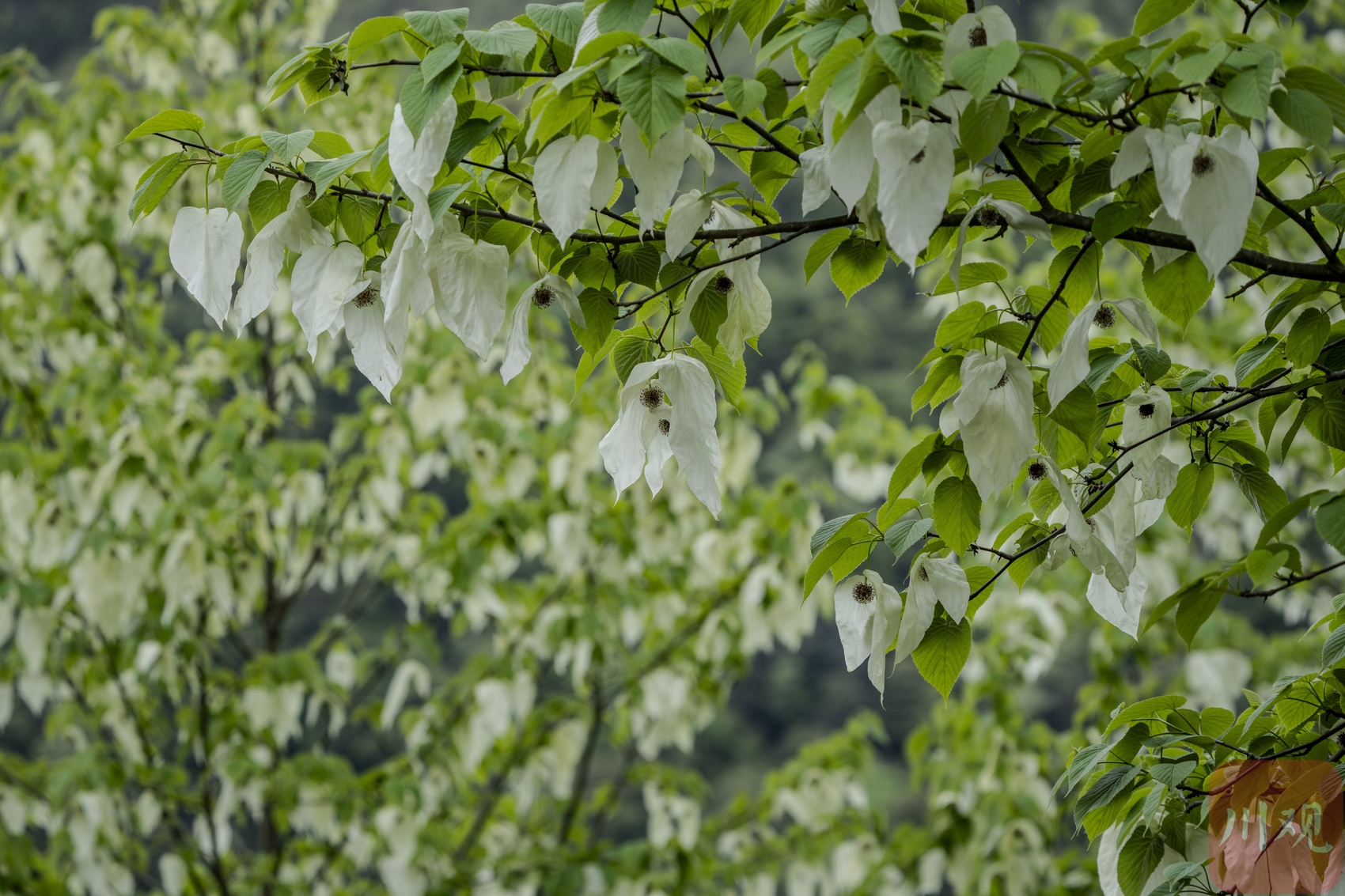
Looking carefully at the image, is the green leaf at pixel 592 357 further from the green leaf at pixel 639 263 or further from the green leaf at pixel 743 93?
the green leaf at pixel 743 93

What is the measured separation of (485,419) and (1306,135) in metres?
1.91

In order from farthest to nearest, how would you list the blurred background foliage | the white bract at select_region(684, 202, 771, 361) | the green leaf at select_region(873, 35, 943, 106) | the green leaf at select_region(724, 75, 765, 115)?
1. the blurred background foliage
2. the white bract at select_region(684, 202, 771, 361)
3. the green leaf at select_region(724, 75, 765, 115)
4. the green leaf at select_region(873, 35, 943, 106)

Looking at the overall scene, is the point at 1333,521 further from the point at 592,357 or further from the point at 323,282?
the point at 323,282

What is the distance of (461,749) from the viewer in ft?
8.08

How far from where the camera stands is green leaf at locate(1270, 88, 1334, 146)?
0.61 meters

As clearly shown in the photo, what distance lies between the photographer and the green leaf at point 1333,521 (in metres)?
0.58

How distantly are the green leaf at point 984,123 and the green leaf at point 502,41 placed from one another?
0.83ft

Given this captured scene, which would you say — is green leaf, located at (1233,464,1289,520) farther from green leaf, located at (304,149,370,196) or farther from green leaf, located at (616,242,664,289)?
green leaf, located at (304,149,370,196)

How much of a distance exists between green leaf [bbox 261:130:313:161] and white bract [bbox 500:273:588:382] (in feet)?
0.55

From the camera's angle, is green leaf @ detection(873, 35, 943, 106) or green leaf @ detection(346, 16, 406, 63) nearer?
green leaf @ detection(873, 35, 943, 106)

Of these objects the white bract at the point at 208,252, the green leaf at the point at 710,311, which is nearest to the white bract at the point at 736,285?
the green leaf at the point at 710,311

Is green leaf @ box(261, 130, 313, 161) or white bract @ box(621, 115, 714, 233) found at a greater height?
green leaf @ box(261, 130, 313, 161)

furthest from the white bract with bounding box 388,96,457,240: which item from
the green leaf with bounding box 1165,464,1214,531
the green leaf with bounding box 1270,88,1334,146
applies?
the green leaf with bounding box 1165,464,1214,531

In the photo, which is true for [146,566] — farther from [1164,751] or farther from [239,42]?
[1164,751]
